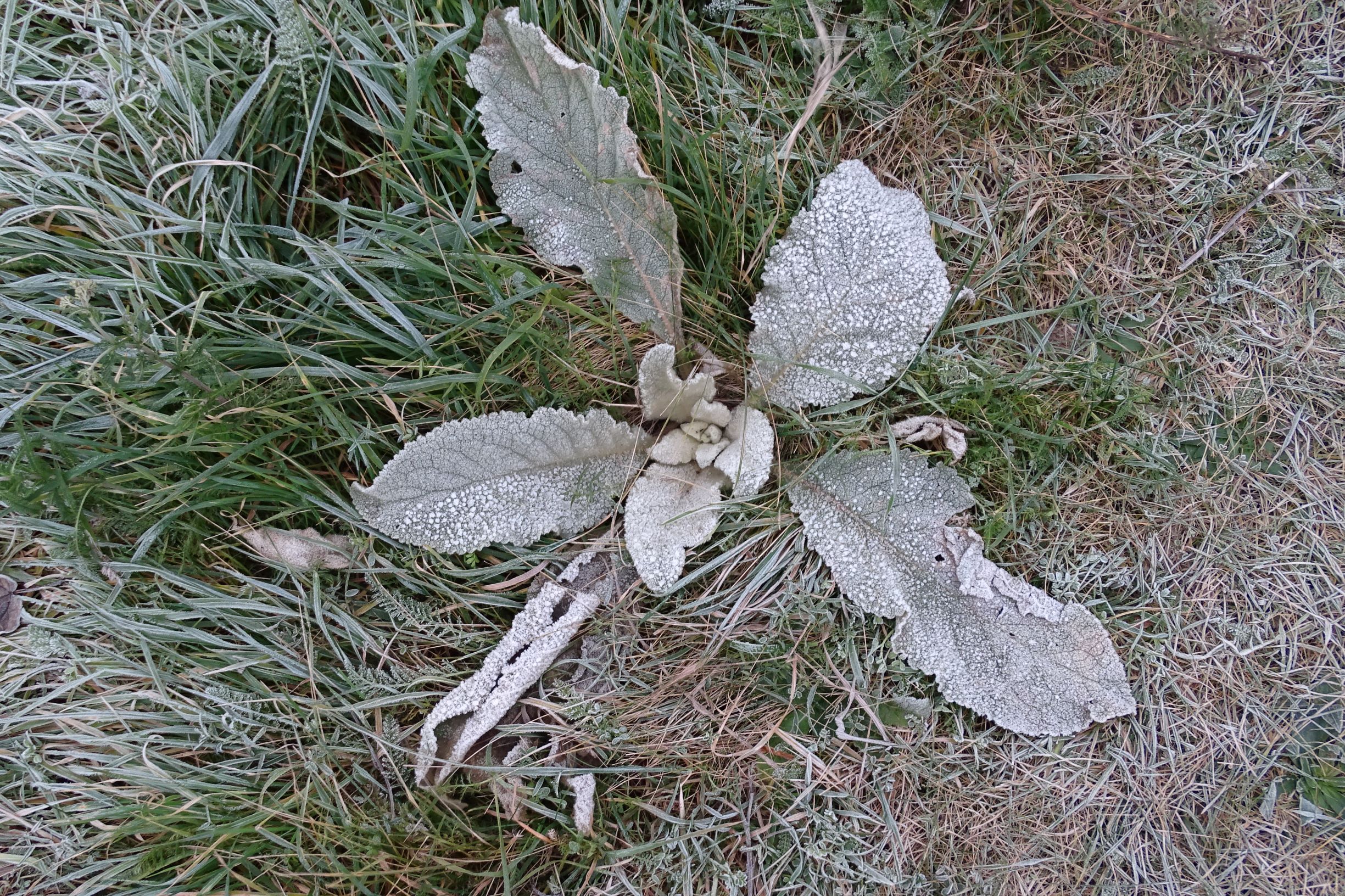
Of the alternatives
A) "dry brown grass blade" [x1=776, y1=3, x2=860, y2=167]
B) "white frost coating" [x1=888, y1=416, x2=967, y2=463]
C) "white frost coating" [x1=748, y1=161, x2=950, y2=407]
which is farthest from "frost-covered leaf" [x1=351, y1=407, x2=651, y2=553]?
"dry brown grass blade" [x1=776, y1=3, x2=860, y2=167]

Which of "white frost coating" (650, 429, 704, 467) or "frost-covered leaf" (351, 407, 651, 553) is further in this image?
"white frost coating" (650, 429, 704, 467)

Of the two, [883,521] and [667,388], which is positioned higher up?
[667,388]

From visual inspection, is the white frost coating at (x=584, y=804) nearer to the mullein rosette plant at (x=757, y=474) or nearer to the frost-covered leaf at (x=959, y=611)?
the mullein rosette plant at (x=757, y=474)

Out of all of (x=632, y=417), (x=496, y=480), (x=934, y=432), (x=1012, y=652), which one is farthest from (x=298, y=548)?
(x=1012, y=652)

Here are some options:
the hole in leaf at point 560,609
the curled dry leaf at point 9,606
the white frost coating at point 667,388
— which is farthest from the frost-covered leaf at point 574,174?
the curled dry leaf at point 9,606

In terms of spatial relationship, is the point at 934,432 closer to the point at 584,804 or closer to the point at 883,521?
the point at 883,521

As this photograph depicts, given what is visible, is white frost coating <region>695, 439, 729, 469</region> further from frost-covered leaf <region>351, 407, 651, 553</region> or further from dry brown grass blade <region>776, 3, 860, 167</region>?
dry brown grass blade <region>776, 3, 860, 167</region>

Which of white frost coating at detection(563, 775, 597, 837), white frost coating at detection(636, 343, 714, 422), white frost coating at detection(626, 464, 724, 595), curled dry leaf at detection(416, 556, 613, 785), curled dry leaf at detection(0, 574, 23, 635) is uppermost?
white frost coating at detection(636, 343, 714, 422)

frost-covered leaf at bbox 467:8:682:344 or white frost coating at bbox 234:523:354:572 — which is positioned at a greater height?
frost-covered leaf at bbox 467:8:682:344
